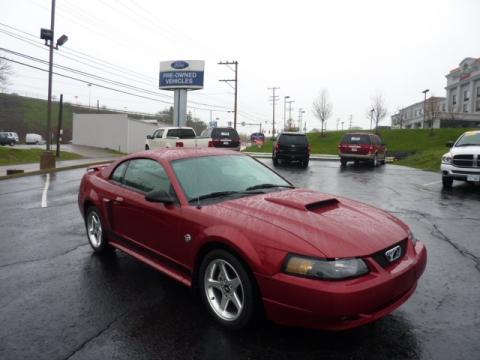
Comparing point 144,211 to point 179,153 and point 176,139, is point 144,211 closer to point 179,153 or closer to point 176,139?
point 179,153

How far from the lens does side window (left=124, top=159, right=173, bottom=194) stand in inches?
164

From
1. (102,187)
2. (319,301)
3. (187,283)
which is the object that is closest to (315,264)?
(319,301)

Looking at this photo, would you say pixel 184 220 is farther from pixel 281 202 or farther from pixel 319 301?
pixel 319 301

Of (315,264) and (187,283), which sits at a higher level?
(315,264)

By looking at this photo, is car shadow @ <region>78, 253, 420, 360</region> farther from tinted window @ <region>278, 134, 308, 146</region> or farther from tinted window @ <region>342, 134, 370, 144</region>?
tinted window @ <region>342, 134, 370, 144</region>

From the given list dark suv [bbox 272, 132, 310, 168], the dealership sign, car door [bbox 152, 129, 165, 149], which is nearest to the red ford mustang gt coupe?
dark suv [bbox 272, 132, 310, 168]

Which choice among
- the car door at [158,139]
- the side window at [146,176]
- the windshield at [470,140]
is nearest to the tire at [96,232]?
the side window at [146,176]

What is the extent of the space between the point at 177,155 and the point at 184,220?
40.1 inches

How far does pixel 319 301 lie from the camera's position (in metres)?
2.71

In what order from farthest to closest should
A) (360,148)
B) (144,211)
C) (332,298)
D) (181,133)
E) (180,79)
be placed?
(180,79)
(360,148)
(181,133)
(144,211)
(332,298)

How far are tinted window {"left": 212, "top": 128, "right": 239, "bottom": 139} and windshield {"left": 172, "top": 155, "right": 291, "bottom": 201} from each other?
1960cm

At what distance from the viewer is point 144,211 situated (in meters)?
4.14

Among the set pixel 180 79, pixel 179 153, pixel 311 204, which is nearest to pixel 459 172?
pixel 311 204

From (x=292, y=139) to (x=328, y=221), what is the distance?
17.4 m
